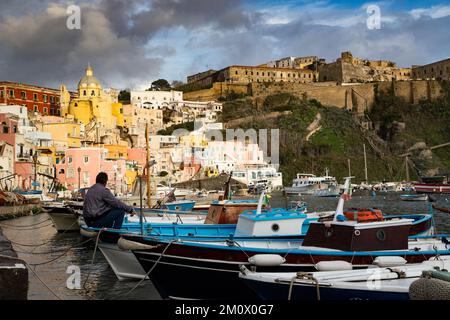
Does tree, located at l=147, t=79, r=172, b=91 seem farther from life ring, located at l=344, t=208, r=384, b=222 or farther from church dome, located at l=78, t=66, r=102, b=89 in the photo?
life ring, located at l=344, t=208, r=384, b=222

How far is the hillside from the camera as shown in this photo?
104 metres

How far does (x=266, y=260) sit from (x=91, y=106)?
268 ft

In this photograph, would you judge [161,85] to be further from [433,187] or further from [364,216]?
[364,216]

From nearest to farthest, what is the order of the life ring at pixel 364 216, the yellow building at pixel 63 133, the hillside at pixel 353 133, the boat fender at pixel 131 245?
the boat fender at pixel 131 245, the life ring at pixel 364 216, the yellow building at pixel 63 133, the hillside at pixel 353 133

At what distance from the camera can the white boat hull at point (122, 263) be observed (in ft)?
52.0

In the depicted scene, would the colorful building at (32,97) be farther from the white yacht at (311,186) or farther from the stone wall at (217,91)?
the white yacht at (311,186)

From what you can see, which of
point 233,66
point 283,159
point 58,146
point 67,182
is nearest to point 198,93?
point 233,66

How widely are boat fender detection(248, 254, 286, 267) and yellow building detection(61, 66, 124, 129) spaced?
78.2 m

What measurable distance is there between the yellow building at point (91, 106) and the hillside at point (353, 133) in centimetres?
2821

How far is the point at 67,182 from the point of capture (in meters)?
61.2

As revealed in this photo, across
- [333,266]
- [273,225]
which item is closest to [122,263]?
[273,225]

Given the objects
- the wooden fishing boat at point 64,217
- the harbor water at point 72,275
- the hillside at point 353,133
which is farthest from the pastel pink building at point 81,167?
the hillside at point 353,133

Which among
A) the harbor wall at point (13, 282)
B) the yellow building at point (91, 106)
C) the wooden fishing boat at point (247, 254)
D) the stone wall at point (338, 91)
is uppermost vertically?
the stone wall at point (338, 91)
